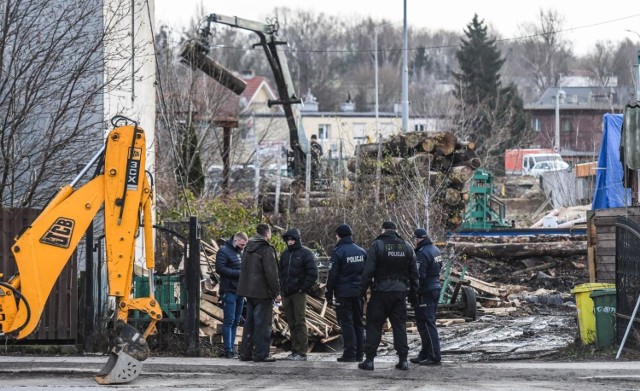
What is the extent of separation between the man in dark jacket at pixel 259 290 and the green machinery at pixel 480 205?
18.0 meters

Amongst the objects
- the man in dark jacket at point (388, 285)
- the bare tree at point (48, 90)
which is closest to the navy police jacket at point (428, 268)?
the man in dark jacket at point (388, 285)

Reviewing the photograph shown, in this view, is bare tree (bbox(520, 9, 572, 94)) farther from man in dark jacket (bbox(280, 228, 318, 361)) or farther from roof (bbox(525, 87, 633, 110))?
man in dark jacket (bbox(280, 228, 318, 361))

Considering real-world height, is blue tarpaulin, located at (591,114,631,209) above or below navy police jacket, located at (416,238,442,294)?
above

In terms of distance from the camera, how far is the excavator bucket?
13891 millimetres

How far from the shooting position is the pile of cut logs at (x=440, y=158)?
101 feet

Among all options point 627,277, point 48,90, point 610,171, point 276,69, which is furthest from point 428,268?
point 276,69

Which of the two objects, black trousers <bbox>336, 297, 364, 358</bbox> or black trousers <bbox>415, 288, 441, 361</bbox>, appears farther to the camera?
black trousers <bbox>336, 297, 364, 358</bbox>

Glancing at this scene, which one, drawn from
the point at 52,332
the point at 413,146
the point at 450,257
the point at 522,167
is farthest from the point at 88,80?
the point at 522,167

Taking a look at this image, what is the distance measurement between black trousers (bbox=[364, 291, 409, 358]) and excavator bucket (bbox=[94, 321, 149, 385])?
3127 mm

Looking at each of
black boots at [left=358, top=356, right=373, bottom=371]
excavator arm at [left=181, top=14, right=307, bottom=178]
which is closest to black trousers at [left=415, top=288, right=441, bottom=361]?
black boots at [left=358, top=356, right=373, bottom=371]

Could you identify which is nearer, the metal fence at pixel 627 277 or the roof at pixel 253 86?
the metal fence at pixel 627 277

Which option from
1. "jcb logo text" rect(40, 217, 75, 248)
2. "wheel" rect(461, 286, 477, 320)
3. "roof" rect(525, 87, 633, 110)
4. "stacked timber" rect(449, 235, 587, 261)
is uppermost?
"roof" rect(525, 87, 633, 110)

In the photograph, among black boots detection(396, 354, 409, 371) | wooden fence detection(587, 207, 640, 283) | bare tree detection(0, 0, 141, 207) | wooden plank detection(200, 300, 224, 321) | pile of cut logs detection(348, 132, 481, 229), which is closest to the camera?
black boots detection(396, 354, 409, 371)

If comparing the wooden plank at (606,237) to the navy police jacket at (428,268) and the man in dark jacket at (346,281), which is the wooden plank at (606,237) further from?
the man in dark jacket at (346,281)
